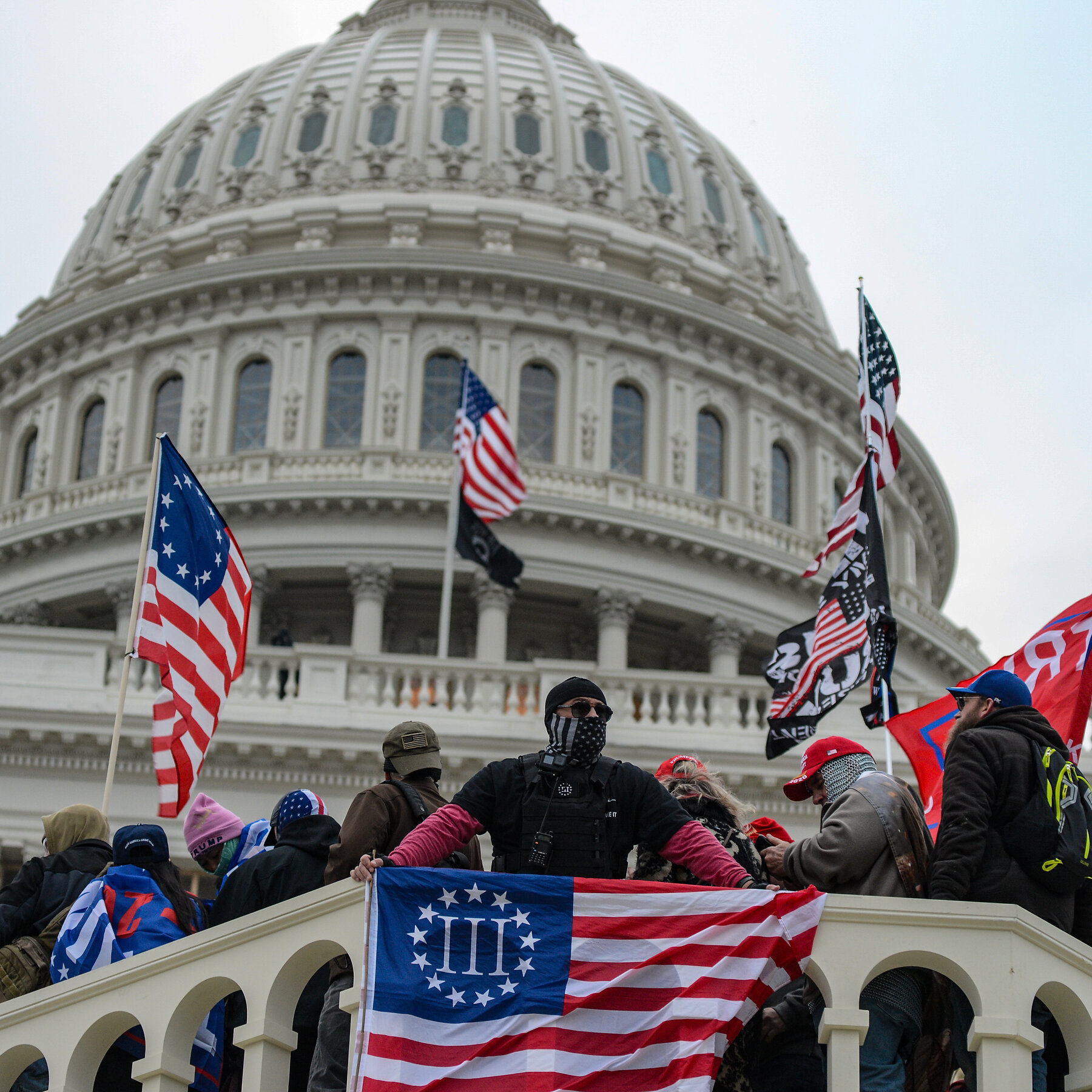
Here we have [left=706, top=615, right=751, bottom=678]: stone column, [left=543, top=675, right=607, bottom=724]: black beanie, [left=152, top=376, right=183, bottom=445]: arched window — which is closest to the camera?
[left=543, top=675, right=607, bottom=724]: black beanie

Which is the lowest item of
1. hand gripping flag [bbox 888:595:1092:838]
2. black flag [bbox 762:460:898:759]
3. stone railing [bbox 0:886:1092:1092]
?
stone railing [bbox 0:886:1092:1092]

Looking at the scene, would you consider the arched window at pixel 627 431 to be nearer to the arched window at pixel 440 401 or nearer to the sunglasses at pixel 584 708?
the arched window at pixel 440 401

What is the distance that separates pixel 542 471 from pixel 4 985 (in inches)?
1286

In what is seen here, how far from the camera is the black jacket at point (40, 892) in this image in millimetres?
7254

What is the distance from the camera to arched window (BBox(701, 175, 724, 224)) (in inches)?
2009

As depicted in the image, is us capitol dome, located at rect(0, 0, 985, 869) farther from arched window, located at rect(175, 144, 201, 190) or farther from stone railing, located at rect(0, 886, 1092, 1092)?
stone railing, located at rect(0, 886, 1092, 1092)

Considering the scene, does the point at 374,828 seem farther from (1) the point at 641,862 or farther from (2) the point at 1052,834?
(2) the point at 1052,834

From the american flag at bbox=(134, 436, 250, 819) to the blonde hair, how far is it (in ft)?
19.2

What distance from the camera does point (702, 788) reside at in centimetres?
706

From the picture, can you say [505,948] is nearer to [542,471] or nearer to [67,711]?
[67,711]

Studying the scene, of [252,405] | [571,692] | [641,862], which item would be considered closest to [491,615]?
[252,405]

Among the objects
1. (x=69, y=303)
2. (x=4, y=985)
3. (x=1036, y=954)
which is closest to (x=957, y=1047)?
(x=1036, y=954)

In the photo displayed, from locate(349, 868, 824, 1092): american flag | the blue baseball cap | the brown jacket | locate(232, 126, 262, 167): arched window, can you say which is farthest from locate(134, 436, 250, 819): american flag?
locate(232, 126, 262, 167): arched window

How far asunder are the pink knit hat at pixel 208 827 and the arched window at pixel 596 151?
4199cm
